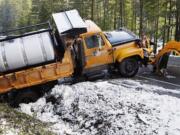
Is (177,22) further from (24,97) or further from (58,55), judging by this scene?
(24,97)

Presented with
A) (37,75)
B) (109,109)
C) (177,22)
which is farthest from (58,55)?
(177,22)

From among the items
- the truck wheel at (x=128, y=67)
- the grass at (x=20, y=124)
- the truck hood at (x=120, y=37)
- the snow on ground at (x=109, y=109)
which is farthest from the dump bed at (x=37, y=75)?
the truck wheel at (x=128, y=67)

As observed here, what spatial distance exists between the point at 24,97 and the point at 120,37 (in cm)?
517

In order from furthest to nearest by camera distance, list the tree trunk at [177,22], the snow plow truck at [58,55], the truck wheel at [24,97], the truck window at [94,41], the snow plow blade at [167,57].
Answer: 1. the tree trunk at [177,22]
2. the snow plow blade at [167,57]
3. the truck window at [94,41]
4. the truck wheel at [24,97]
5. the snow plow truck at [58,55]

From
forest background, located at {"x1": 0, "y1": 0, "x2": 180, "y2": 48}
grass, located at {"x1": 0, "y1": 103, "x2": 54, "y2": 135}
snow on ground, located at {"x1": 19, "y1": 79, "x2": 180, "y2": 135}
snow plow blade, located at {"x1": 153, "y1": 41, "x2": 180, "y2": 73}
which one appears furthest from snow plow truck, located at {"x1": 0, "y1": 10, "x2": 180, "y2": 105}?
forest background, located at {"x1": 0, "y1": 0, "x2": 180, "y2": 48}

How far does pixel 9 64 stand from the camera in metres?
15.2

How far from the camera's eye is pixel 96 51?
16.6 metres

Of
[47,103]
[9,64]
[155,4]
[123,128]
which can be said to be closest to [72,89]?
[47,103]

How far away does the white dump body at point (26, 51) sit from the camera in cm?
1517

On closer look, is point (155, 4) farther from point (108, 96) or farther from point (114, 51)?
point (108, 96)

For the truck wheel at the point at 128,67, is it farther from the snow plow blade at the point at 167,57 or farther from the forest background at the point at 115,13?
the forest background at the point at 115,13

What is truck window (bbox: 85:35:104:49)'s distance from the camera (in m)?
16.4

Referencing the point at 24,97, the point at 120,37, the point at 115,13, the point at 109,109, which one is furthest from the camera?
the point at 115,13

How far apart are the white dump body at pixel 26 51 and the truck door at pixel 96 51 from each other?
1686 millimetres
